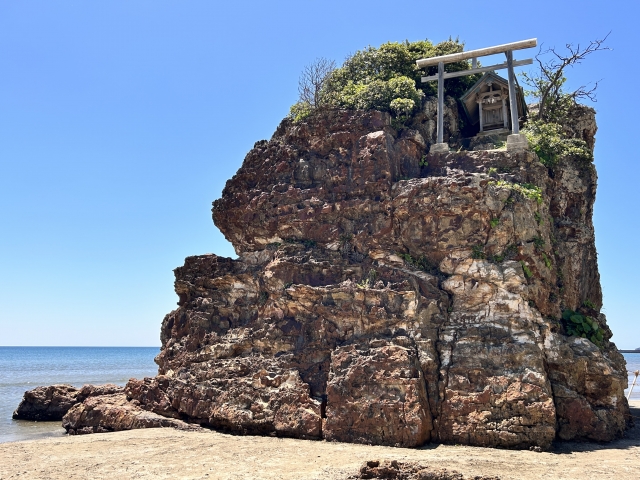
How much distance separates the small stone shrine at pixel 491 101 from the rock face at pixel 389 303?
47.8 inches

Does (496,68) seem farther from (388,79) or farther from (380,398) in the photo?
(380,398)

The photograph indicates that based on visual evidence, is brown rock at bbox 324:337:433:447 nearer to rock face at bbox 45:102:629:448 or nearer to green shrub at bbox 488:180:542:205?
rock face at bbox 45:102:629:448

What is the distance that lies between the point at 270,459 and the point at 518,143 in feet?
39.0

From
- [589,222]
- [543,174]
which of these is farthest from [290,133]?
[589,222]

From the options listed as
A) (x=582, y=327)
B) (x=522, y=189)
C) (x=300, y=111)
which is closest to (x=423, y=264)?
(x=522, y=189)

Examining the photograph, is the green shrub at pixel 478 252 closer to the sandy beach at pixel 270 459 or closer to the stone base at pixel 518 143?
the stone base at pixel 518 143

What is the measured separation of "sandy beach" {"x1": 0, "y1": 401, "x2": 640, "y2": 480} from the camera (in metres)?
11.4

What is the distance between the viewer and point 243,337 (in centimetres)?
1716

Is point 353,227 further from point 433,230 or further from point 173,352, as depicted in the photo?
point 173,352

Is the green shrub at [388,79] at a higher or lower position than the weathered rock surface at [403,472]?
higher

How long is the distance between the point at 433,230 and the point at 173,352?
974 cm

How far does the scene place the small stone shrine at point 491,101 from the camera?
2002 cm

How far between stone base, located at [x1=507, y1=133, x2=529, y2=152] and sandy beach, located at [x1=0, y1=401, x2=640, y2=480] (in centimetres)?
868

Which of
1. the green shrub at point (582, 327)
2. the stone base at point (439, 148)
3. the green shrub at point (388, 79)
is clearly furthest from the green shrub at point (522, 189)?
the green shrub at point (388, 79)
